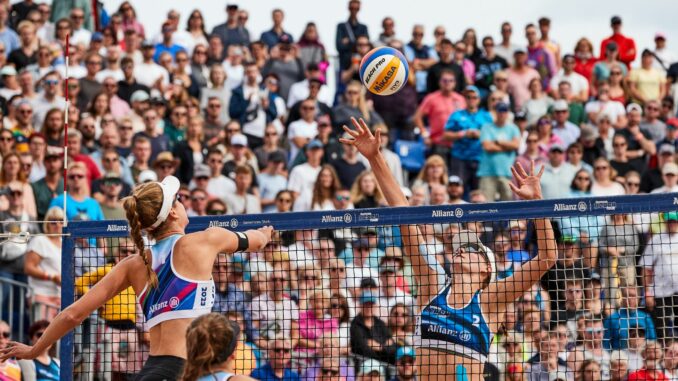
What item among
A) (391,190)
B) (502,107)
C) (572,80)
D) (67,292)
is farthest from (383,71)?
(572,80)

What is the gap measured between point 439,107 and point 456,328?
11.4 meters

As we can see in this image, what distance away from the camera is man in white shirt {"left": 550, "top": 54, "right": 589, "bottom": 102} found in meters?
21.9

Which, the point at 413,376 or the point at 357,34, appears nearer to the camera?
the point at 413,376

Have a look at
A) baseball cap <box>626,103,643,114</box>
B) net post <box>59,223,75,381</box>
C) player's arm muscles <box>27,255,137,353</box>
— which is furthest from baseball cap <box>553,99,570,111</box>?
player's arm muscles <box>27,255,137,353</box>

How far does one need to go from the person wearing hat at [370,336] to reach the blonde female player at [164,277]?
13.7 ft

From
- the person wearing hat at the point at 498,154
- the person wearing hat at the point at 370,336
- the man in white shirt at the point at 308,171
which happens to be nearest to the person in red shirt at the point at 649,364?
the person wearing hat at the point at 370,336

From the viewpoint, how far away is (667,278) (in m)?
13.7

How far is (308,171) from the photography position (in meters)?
17.6

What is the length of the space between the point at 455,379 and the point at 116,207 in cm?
774

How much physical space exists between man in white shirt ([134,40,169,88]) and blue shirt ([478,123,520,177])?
5.44 m

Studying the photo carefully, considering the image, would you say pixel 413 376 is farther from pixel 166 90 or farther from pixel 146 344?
pixel 166 90

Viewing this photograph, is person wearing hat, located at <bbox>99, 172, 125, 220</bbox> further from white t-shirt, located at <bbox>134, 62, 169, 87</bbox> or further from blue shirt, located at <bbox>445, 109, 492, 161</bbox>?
blue shirt, located at <bbox>445, 109, 492, 161</bbox>

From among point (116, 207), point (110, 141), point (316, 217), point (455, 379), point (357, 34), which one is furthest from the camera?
point (357, 34)

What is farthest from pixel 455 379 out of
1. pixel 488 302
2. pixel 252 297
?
pixel 252 297
